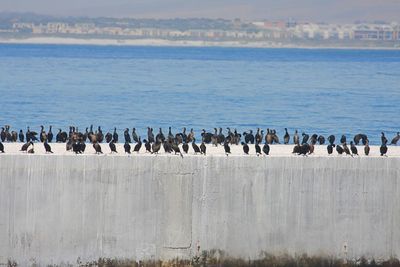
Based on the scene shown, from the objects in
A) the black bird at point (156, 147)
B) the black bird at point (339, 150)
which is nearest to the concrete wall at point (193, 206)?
the black bird at point (156, 147)

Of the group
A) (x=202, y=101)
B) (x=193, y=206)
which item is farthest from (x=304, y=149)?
(x=202, y=101)

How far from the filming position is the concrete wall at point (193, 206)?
2405cm

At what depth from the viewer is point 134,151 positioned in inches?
1030

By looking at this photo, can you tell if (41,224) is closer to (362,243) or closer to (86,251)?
(86,251)

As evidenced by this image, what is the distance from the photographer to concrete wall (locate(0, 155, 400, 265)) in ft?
78.9

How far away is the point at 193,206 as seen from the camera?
24500mm

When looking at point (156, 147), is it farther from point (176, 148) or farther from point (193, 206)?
point (193, 206)

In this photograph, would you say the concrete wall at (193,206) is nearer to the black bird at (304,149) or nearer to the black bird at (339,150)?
the black bird at (339,150)

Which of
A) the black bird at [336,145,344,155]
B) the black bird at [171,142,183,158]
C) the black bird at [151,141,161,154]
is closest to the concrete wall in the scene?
the black bird at [171,142,183,158]

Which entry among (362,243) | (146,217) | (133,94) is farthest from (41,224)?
(133,94)

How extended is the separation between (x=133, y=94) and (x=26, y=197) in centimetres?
5857

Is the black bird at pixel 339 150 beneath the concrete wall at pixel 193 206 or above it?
above

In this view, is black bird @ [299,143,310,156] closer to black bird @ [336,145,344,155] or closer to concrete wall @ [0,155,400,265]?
black bird @ [336,145,344,155]

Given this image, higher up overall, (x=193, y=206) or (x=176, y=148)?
(x=176, y=148)
